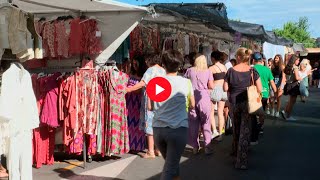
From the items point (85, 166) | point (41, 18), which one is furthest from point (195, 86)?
point (41, 18)

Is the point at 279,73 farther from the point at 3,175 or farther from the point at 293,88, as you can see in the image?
the point at 3,175

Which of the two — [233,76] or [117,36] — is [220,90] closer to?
[233,76]

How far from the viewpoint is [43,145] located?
25.1ft

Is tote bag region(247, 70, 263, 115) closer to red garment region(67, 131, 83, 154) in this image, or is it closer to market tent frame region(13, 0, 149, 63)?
market tent frame region(13, 0, 149, 63)

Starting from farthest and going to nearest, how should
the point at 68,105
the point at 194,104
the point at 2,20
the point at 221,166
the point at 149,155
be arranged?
the point at 149,155 → the point at 221,166 → the point at 68,105 → the point at 194,104 → the point at 2,20

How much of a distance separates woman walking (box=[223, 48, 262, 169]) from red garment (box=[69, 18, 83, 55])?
2.52m

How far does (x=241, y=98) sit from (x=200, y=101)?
105cm

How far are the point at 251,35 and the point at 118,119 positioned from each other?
29.6ft

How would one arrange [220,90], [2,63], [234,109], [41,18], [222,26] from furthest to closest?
[222,26] → [220,90] → [41,18] → [234,109] → [2,63]

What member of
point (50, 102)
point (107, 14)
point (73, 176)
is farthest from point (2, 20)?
point (73, 176)

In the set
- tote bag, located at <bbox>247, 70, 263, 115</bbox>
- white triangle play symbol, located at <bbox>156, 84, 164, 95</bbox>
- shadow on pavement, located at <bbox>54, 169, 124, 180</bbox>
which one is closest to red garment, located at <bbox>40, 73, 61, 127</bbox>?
shadow on pavement, located at <bbox>54, 169, 124, 180</bbox>

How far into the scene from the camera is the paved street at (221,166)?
693 cm

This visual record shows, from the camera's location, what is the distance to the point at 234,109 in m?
7.45

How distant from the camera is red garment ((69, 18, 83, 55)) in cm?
762
